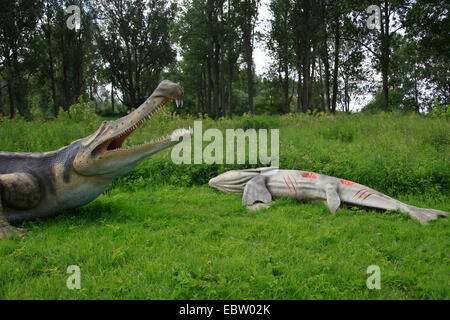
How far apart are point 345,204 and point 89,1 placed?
2749 cm

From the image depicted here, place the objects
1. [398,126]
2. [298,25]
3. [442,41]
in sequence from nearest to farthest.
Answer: [398,126] < [442,41] < [298,25]

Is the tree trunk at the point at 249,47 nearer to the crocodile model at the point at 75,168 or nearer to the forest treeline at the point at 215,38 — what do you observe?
the forest treeline at the point at 215,38

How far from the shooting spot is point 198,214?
14.5ft

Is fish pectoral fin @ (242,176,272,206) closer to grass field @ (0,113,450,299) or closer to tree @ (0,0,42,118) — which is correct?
grass field @ (0,113,450,299)

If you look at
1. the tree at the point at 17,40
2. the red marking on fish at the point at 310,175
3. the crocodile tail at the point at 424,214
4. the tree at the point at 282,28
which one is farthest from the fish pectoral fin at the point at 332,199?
the tree at the point at 17,40

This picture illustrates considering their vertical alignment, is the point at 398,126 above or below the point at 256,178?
above

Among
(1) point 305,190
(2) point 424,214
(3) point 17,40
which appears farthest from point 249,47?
(3) point 17,40

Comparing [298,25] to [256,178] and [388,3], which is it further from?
[256,178]

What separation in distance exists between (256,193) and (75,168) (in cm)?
290

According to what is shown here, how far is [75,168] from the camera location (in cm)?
389

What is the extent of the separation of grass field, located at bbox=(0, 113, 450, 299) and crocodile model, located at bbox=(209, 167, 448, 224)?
169 millimetres

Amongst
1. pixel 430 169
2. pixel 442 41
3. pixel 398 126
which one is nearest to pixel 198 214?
pixel 430 169

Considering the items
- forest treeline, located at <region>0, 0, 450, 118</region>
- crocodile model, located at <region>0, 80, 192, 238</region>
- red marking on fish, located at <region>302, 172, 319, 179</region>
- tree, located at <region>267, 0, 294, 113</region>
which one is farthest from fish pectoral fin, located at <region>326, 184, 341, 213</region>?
tree, located at <region>267, 0, 294, 113</region>

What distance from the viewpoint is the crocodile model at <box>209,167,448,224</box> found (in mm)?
4395
